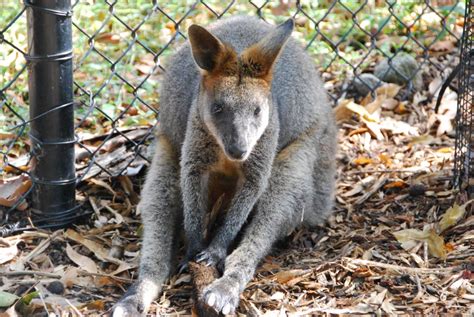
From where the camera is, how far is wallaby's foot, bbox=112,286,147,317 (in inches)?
159

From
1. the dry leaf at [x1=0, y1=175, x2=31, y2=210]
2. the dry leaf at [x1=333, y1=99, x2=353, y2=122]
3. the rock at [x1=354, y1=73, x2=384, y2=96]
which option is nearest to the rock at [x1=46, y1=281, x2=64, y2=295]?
the dry leaf at [x1=0, y1=175, x2=31, y2=210]

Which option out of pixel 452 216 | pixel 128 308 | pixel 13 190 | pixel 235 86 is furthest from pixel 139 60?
pixel 128 308

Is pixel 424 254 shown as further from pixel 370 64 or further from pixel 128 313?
pixel 370 64

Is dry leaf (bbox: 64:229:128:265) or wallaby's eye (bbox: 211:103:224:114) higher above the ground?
wallaby's eye (bbox: 211:103:224:114)

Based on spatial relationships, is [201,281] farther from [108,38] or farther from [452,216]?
[108,38]

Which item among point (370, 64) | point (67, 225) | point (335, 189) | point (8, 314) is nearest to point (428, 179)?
point (335, 189)

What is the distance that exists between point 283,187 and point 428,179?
1195 mm

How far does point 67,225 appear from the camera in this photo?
5113 mm

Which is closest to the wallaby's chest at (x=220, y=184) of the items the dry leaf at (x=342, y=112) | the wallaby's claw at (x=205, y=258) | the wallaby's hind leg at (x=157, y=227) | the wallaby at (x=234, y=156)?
the wallaby at (x=234, y=156)

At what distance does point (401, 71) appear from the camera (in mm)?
6879

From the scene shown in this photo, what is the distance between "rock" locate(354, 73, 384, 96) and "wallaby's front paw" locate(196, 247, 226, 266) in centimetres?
268

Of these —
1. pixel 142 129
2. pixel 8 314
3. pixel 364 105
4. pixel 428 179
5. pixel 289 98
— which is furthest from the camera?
pixel 364 105

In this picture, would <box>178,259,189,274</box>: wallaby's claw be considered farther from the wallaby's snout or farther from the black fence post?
the black fence post

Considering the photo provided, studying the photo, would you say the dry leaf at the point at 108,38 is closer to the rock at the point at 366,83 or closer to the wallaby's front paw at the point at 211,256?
the rock at the point at 366,83
